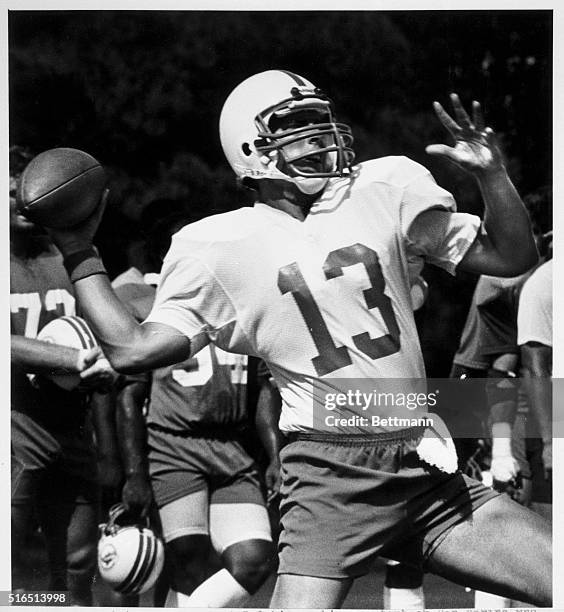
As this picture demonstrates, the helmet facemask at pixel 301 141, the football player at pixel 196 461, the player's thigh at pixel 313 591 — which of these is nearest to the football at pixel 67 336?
the football player at pixel 196 461

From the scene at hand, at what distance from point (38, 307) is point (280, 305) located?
96cm

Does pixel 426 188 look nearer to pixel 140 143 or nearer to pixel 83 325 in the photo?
pixel 140 143

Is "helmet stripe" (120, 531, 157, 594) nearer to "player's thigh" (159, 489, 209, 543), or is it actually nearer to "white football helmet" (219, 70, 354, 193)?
"player's thigh" (159, 489, 209, 543)

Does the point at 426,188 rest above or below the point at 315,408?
above

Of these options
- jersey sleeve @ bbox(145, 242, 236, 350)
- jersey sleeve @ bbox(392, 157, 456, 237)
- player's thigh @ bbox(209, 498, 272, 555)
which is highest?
jersey sleeve @ bbox(392, 157, 456, 237)

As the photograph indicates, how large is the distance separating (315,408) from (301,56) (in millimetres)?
1195

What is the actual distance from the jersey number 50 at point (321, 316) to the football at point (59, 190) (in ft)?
2.23

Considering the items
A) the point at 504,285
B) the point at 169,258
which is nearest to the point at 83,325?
the point at 169,258

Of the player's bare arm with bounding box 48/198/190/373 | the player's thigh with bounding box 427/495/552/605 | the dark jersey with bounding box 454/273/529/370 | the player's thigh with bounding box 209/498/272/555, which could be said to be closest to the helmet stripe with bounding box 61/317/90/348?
the player's bare arm with bounding box 48/198/190/373

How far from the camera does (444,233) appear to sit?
10.3 ft

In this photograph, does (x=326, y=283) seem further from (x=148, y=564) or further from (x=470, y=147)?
(x=148, y=564)

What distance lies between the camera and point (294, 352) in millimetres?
3125

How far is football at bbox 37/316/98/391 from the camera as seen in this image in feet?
11.6

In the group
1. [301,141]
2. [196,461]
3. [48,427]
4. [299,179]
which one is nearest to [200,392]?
[196,461]
